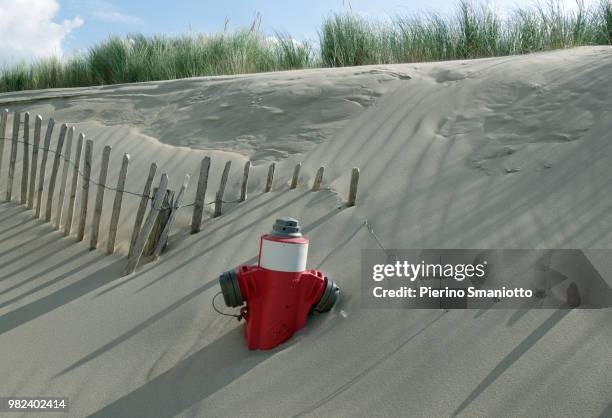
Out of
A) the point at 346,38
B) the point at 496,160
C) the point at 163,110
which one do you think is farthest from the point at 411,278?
the point at 346,38

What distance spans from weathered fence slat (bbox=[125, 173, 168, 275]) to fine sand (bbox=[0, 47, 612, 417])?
108 millimetres

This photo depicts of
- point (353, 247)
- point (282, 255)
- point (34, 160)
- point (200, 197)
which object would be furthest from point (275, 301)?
point (34, 160)

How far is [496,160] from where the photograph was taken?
453 centimetres

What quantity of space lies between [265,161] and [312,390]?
3.32 meters

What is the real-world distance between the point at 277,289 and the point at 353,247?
891 mm

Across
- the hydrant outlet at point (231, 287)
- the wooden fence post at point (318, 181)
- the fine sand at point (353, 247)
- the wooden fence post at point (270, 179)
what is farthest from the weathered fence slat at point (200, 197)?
the hydrant outlet at point (231, 287)

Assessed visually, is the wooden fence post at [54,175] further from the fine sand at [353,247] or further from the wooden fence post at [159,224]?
the wooden fence post at [159,224]

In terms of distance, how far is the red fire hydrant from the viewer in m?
3.16

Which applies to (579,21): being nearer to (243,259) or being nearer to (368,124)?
(368,124)

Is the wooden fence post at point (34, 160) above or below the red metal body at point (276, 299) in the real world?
above

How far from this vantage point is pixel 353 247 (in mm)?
3918

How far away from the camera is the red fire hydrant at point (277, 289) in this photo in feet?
10.4

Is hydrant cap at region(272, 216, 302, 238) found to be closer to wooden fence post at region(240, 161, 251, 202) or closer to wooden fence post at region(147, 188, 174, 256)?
wooden fence post at region(147, 188, 174, 256)

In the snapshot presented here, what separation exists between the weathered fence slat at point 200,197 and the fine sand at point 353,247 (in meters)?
0.09
